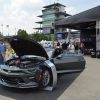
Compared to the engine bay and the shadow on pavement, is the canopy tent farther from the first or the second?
the shadow on pavement

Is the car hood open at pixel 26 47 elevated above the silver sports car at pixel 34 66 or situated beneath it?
elevated above

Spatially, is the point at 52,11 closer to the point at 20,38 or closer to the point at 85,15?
the point at 85,15

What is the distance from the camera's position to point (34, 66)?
8.32 meters


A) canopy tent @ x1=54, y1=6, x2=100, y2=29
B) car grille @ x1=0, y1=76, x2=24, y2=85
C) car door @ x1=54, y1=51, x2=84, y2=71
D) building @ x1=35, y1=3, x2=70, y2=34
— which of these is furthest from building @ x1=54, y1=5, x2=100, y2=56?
building @ x1=35, y1=3, x2=70, y2=34

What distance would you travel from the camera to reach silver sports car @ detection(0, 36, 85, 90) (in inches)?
318

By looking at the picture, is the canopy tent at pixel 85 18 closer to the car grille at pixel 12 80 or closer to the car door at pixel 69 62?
the car door at pixel 69 62

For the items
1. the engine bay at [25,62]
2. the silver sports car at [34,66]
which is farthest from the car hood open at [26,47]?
the engine bay at [25,62]

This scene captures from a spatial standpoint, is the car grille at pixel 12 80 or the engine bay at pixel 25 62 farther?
the engine bay at pixel 25 62

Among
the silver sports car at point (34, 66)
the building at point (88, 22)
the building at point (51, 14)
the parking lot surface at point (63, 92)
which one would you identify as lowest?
the parking lot surface at point (63, 92)

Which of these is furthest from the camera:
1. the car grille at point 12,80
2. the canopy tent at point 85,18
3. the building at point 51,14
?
the building at point 51,14

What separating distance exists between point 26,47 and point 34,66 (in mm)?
1227

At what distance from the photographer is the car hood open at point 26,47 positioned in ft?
29.0

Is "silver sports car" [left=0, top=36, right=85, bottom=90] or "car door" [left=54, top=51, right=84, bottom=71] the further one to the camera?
"car door" [left=54, top=51, right=84, bottom=71]

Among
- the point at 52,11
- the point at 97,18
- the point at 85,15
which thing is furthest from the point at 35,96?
the point at 52,11
